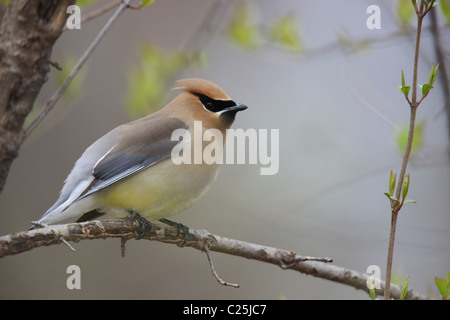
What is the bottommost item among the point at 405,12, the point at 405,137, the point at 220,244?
the point at 220,244

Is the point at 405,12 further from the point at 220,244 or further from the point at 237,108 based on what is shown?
the point at 220,244

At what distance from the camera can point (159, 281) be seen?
21.1ft

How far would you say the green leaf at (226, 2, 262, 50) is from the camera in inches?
175

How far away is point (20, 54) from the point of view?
2.90 m

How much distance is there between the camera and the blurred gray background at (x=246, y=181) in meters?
5.79

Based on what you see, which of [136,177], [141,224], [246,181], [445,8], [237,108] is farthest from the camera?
[246,181]

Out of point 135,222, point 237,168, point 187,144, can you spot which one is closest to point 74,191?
point 135,222

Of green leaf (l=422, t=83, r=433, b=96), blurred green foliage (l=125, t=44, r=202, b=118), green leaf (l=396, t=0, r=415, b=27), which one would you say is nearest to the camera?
green leaf (l=422, t=83, r=433, b=96)

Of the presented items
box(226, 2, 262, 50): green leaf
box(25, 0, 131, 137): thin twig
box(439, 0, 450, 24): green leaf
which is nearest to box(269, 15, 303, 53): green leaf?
box(226, 2, 262, 50): green leaf

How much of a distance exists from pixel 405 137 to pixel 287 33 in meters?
1.19

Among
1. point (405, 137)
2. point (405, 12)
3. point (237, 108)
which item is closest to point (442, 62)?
point (405, 137)

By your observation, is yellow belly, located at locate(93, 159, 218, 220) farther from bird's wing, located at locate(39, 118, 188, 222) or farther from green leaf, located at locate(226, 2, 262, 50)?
green leaf, located at locate(226, 2, 262, 50)

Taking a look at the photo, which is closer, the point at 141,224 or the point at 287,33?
the point at 141,224

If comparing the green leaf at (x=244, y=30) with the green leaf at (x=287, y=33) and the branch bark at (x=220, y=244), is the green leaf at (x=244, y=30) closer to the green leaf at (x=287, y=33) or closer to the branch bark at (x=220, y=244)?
the green leaf at (x=287, y=33)
